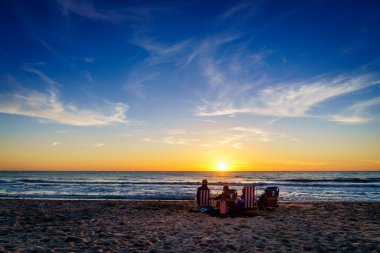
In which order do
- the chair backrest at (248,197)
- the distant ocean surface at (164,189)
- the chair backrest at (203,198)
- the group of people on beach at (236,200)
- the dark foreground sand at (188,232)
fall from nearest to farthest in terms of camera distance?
1. the dark foreground sand at (188,232)
2. the group of people on beach at (236,200)
3. the chair backrest at (248,197)
4. the chair backrest at (203,198)
5. the distant ocean surface at (164,189)

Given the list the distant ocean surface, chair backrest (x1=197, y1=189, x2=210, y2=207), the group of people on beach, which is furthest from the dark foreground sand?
the distant ocean surface

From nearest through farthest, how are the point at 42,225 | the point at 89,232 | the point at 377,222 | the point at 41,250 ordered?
1. the point at 41,250
2. the point at 89,232
3. the point at 42,225
4. the point at 377,222

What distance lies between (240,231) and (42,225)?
6351 millimetres

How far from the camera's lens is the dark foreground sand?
A: 6785mm

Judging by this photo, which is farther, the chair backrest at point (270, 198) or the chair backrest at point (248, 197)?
the chair backrest at point (270, 198)

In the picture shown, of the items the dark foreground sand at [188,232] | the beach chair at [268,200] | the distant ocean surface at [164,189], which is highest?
the beach chair at [268,200]

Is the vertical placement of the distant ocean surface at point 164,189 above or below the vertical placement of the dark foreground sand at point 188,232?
below

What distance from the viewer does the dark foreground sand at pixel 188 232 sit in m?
6.79

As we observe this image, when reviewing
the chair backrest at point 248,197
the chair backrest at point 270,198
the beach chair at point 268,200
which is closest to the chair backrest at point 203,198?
the chair backrest at point 248,197

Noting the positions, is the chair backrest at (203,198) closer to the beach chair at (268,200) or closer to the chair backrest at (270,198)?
the beach chair at (268,200)

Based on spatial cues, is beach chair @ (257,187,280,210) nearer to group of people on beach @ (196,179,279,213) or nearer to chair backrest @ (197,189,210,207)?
group of people on beach @ (196,179,279,213)

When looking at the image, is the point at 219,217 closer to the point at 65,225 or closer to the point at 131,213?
the point at 131,213

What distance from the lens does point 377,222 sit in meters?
10.2

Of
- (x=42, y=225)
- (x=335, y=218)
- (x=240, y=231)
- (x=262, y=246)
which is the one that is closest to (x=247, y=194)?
(x=335, y=218)
